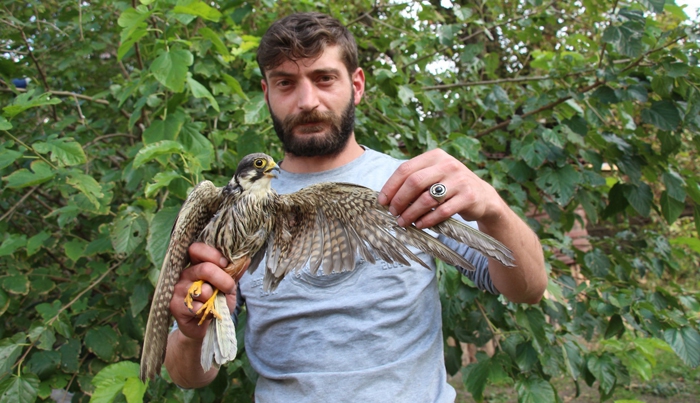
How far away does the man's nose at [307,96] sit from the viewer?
2.16 meters

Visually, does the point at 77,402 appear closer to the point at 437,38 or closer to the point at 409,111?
the point at 409,111

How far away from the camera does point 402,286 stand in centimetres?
195

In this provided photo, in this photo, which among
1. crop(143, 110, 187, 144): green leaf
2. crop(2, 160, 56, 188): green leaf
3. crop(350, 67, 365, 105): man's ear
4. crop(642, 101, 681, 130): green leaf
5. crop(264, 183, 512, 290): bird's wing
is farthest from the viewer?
crop(642, 101, 681, 130): green leaf

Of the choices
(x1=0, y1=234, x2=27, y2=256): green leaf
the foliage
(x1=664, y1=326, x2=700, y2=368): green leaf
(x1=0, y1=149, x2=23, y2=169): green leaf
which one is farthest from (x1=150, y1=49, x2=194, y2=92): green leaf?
(x1=664, y1=326, x2=700, y2=368): green leaf

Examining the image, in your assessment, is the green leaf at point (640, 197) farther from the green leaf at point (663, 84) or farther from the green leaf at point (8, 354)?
the green leaf at point (8, 354)

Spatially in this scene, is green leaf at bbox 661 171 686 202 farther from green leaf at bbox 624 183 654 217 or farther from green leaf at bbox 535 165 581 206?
green leaf at bbox 535 165 581 206

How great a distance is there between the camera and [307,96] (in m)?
2.16

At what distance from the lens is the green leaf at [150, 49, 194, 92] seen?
218cm

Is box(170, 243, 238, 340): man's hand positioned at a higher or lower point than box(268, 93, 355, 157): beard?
lower

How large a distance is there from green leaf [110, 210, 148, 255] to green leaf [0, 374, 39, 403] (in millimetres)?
745

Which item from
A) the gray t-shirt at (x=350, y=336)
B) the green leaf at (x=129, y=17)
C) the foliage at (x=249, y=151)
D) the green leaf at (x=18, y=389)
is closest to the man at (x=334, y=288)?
the gray t-shirt at (x=350, y=336)

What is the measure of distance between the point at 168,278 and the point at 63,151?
3.01 feet

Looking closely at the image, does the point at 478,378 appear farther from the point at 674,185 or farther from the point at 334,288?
the point at 674,185

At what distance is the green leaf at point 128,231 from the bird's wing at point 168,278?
0.42 m
